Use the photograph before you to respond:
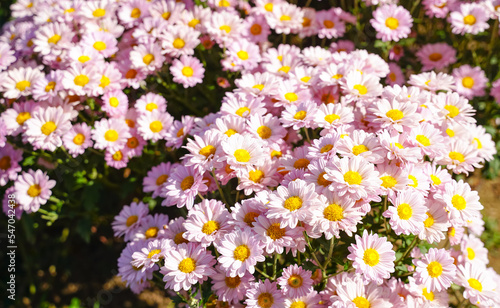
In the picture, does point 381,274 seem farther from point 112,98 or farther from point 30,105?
point 30,105

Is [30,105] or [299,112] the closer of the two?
[299,112]

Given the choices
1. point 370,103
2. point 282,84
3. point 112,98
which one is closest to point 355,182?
point 370,103

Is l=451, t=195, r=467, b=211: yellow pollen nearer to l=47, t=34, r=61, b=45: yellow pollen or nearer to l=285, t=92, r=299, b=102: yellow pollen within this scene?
l=285, t=92, r=299, b=102: yellow pollen

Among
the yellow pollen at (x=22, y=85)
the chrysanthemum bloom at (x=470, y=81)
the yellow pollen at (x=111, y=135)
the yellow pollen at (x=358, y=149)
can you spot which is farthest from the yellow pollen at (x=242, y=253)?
the chrysanthemum bloom at (x=470, y=81)

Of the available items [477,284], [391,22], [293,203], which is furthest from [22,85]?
[477,284]

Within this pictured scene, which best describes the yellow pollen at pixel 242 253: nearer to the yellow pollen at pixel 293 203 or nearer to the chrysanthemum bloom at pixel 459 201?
the yellow pollen at pixel 293 203
